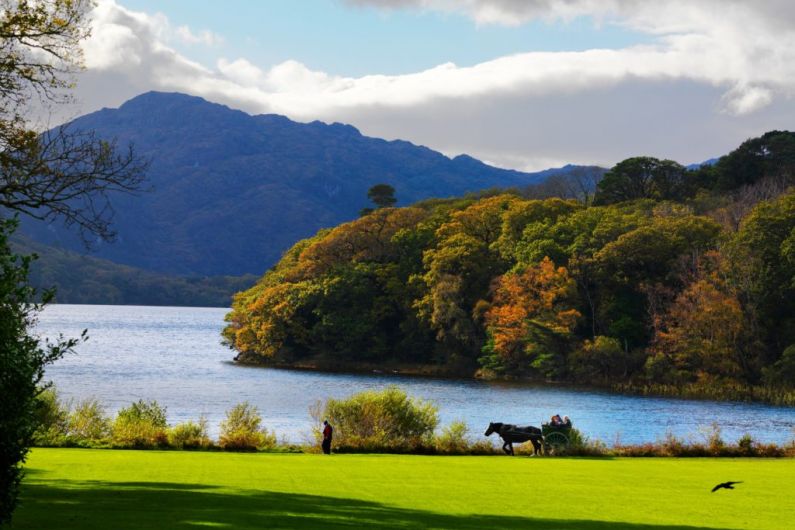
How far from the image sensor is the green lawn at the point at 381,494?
15867mm

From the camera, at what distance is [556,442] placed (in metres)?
34.1

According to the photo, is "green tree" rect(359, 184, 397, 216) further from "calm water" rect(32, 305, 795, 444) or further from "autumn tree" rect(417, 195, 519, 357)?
"calm water" rect(32, 305, 795, 444)

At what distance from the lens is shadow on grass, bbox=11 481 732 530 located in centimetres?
1492

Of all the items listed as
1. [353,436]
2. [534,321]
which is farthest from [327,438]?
[534,321]

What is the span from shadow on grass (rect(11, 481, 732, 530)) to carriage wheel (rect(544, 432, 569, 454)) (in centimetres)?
1680

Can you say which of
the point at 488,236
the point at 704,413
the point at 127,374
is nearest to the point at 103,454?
the point at 704,413

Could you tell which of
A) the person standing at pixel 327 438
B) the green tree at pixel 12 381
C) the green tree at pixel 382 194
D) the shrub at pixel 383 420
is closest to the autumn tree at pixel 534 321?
the shrub at pixel 383 420

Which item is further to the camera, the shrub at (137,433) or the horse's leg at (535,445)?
the horse's leg at (535,445)

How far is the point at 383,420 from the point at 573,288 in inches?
2317

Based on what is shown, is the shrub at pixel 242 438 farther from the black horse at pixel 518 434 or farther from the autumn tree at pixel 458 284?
the autumn tree at pixel 458 284

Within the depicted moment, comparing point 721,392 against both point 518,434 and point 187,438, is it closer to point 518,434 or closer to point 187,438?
point 518,434

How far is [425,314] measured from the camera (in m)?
103

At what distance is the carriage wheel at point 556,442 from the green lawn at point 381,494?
4.95 metres

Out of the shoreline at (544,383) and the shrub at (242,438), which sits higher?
the shrub at (242,438)
